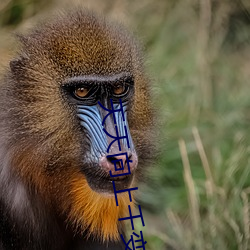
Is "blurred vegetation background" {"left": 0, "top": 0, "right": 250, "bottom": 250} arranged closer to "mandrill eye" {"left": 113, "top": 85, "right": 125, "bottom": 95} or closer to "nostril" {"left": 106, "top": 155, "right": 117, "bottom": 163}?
"mandrill eye" {"left": 113, "top": 85, "right": 125, "bottom": 95}

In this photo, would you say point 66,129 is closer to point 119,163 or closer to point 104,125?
point 104,125

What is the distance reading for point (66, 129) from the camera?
3279mm

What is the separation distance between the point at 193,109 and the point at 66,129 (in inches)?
94.9

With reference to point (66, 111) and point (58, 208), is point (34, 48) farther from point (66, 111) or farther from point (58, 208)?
point (58, 208)

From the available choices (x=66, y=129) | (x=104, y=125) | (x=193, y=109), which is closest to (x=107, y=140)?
(x=104, y=125)

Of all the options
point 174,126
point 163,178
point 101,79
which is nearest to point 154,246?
point 163,178

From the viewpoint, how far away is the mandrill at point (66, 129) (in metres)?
3.24

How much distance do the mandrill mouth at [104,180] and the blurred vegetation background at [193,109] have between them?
442 mm

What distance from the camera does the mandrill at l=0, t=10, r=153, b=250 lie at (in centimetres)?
324

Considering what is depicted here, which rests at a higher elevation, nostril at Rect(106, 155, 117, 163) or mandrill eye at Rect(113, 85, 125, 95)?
mandrill eye at Rect(113, 85, 125, 95)

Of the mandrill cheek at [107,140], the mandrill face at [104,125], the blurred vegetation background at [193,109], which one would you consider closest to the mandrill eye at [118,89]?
the mandrill face at [104,125]

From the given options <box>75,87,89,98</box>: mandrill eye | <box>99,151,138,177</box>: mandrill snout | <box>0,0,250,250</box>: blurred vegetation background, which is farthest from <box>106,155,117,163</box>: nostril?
<box>0,0,250,250</box>: blurred vegetation background

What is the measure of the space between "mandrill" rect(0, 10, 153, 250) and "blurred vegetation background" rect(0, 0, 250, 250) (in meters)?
0.21

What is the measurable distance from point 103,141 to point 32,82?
44 cm
